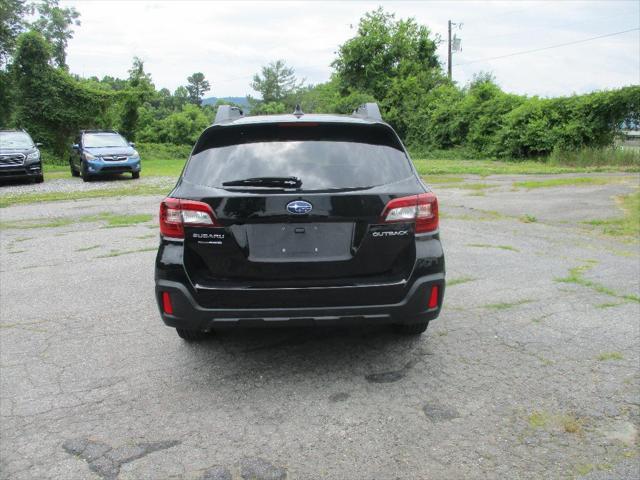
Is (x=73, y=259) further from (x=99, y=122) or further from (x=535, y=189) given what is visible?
(x=99, y=122)

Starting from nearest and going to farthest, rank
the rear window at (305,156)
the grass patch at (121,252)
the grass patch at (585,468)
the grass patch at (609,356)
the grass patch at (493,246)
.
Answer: the grass patch at (585,468)
the rear window at (305,156)
the grass patch at (609,356)
the grass patch at (121,252)
the grass patch at (493,246)

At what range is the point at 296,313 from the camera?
351 cm

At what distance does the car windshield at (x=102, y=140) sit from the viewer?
19922 mm

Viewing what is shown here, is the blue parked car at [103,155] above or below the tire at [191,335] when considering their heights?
above

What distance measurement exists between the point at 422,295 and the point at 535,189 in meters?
13.2

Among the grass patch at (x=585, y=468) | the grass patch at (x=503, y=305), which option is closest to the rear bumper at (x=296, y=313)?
the grass patch at (x=585, y=468)

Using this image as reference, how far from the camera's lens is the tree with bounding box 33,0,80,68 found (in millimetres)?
63469

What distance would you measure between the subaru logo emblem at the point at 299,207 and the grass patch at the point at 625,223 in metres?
7.14

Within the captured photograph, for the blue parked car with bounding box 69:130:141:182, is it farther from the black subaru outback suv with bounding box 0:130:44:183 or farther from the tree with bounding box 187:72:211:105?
the tree with bounding box 187:72:211:105

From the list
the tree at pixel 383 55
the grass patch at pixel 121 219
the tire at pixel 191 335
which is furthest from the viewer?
the tree at pixel 383 55

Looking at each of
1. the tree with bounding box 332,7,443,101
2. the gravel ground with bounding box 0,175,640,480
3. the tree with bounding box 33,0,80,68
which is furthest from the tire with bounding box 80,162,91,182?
the tree with bounding box 33,0,80,68

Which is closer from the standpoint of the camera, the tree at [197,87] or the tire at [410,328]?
the tire at [410,328]

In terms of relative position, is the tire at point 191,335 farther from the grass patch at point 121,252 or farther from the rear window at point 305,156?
the grass patch at point 121,252

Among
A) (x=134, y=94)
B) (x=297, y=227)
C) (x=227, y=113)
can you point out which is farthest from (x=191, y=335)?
(x=134, y=94)
